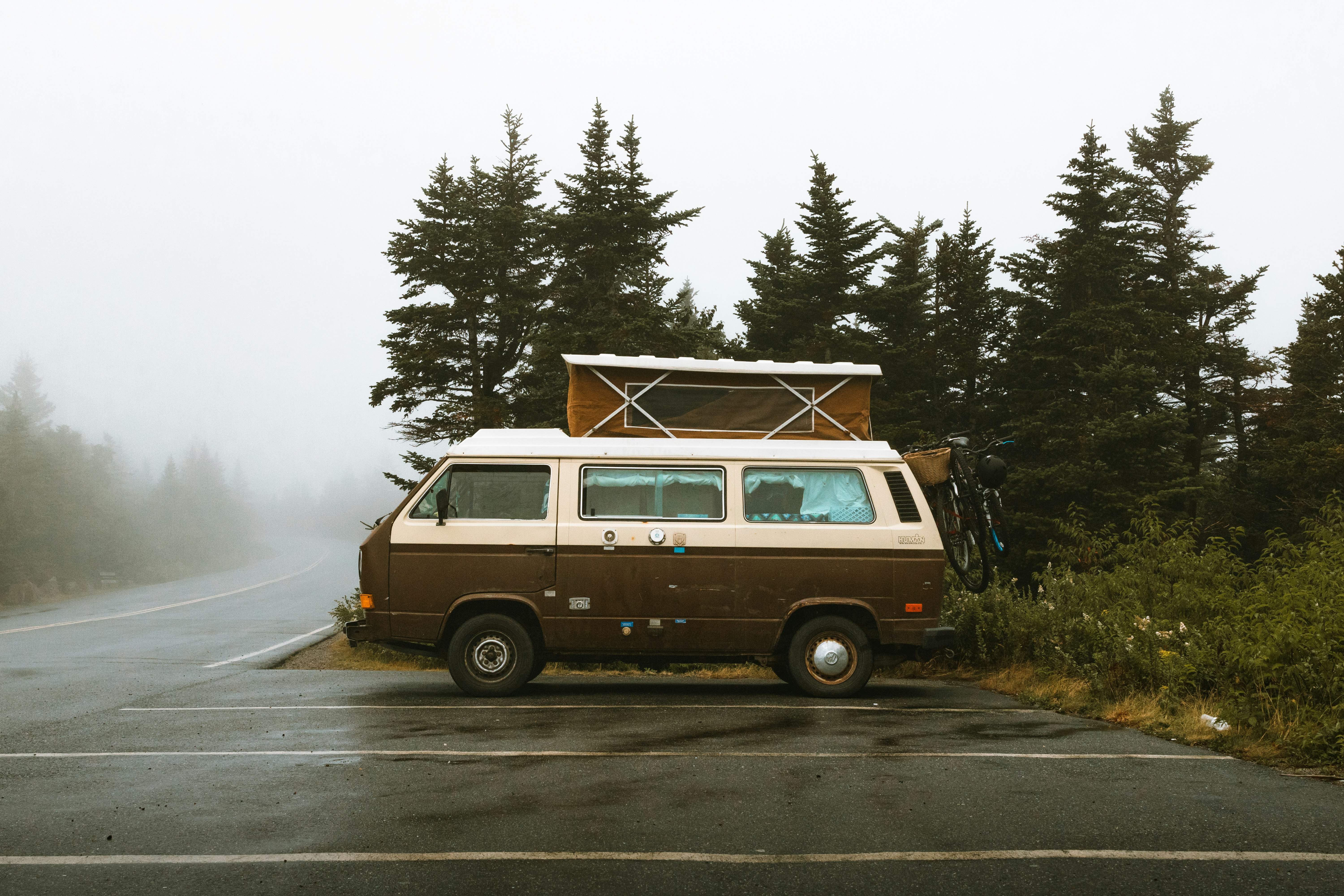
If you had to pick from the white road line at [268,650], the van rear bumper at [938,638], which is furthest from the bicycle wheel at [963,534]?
the white road line at [268,650]

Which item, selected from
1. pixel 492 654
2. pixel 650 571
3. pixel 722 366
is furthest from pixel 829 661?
pixel 492 654

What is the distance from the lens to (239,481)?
175m

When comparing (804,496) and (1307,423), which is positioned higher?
(1307,423)

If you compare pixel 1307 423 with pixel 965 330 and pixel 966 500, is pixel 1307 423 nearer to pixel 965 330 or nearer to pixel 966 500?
pixel 965 330

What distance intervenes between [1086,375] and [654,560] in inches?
1019

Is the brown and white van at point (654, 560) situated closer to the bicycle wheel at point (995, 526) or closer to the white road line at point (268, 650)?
the bicycle wheel at point (995, 526)

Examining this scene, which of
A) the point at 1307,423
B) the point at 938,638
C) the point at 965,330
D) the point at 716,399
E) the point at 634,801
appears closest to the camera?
the point at 634,801

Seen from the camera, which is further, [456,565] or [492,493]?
[492,493]

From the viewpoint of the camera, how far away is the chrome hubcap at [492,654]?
397 inches

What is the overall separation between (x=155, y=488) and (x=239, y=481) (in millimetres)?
61585

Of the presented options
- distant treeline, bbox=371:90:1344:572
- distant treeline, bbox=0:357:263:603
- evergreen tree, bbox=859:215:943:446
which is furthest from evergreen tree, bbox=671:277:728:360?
distant treeline, bbox=0:357:263:603

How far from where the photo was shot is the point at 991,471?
1049 centimetres

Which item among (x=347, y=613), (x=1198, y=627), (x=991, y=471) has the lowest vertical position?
(x=347, y=613)

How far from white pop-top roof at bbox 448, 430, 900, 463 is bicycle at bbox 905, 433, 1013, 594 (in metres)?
0.85
